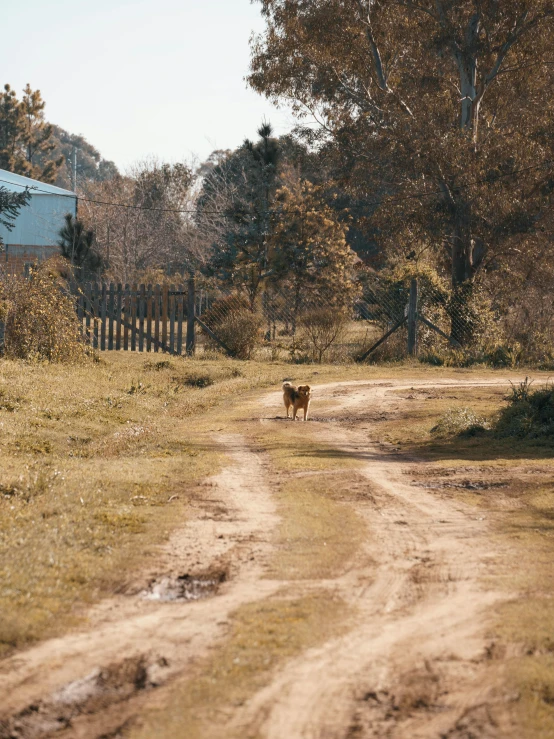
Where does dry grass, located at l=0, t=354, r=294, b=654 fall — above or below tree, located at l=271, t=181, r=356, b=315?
below

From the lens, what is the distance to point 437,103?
31047mm

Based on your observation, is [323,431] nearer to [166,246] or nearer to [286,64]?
[286,64]

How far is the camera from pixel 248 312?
2505 cm

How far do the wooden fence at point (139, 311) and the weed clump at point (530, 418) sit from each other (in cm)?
1260

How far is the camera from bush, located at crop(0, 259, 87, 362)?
1847cm

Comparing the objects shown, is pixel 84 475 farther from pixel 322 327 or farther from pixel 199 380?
pixel 322 327

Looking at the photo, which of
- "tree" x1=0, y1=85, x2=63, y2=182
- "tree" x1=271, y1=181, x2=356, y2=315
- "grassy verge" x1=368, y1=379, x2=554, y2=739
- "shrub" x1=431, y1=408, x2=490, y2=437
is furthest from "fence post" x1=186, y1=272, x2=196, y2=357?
"tree" x1=0, y1=85, x2=63, y2=182

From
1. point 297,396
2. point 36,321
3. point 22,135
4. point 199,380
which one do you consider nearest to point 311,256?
point 199,380

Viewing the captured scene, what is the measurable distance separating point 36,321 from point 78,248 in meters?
20.0

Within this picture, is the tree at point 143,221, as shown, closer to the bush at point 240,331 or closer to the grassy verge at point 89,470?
the bush at point 240,331

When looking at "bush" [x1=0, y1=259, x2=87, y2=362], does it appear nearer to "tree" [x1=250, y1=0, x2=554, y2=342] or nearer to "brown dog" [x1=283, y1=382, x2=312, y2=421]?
"brown dog" [x1=283, y1=382, x2=312, y2=421]

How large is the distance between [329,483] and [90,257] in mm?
30327

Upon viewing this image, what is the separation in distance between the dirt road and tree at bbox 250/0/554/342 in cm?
2023

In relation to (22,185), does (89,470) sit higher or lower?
lower
